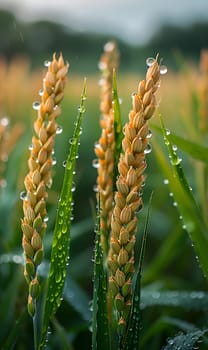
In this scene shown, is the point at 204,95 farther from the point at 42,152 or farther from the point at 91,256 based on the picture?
the point at 91,256

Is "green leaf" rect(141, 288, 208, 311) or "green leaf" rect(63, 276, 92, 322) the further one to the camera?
"green leaf" rect(63, 276, 92, 322)

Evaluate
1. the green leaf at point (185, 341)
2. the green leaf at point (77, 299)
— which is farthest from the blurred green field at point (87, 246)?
the green leaf at point (185, 341)

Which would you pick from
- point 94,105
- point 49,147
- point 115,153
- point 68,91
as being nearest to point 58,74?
point 49,147

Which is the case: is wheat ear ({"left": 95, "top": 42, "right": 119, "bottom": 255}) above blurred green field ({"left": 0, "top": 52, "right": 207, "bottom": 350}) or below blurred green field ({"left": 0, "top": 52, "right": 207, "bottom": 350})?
below

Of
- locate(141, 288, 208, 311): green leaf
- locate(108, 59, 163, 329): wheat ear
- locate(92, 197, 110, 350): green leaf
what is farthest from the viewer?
locate(141, 288, 208, 311): green leaf

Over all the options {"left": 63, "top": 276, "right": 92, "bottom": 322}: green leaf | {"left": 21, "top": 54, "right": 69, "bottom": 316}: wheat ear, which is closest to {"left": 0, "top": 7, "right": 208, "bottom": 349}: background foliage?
{"left": 63, "top": 276, "right": 92, "bottom": 322}: green leaf

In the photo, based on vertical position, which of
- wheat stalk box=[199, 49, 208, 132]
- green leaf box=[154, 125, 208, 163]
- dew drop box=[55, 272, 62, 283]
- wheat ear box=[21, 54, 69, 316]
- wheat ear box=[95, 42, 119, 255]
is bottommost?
dew drop box=[55, 272, 62, 283]

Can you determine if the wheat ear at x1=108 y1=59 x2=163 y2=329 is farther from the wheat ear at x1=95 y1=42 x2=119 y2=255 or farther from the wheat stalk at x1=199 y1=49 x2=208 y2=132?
the wheat stalk at x1=199 y1=49 x2=208 y2=132

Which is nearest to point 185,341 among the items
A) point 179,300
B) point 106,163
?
point 106,163
